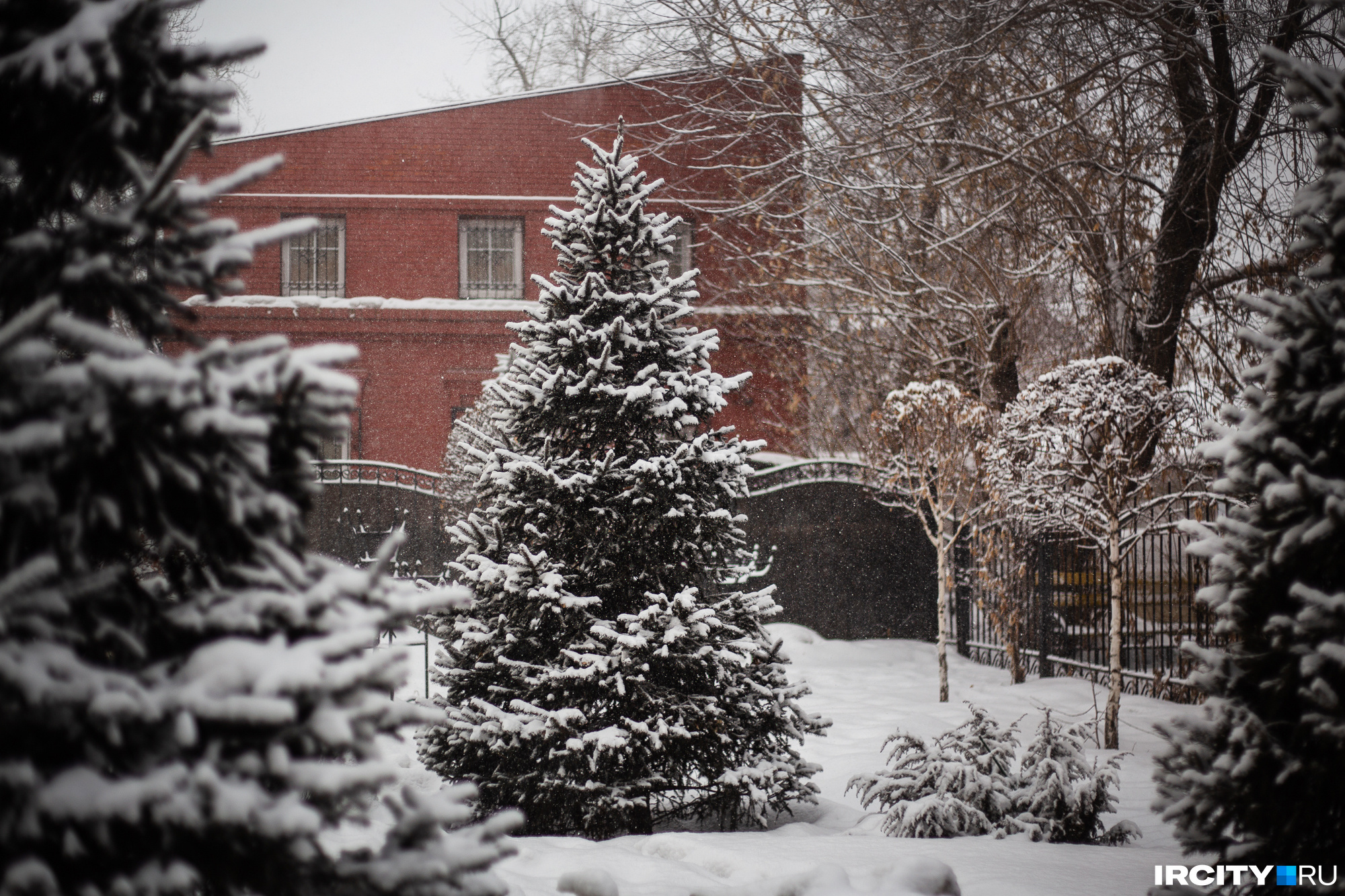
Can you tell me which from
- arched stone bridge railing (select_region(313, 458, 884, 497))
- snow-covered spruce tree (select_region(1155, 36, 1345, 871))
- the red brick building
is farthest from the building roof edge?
snow-covered spruce tree (select_region(1155, 36, 1345, 871))

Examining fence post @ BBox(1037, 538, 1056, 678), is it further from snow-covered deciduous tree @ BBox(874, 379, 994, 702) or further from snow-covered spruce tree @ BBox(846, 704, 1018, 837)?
snow-covered spruce tree @ BBox(846, 704, 1018, 837)

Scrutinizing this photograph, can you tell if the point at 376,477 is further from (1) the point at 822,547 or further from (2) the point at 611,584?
(2) the point at 611,584

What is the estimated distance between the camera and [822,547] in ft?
45.7

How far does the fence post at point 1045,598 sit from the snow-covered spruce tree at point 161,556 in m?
10.5

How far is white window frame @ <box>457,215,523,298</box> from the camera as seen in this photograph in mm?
19922

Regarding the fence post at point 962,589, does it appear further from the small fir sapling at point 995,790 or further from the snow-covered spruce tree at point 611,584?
the snow-covered spruce tree at point 611,584

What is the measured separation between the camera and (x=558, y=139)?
1981 centimetres

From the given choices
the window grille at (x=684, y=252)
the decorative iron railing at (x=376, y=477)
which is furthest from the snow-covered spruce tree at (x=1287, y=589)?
the window grille at (x=684, y=252)

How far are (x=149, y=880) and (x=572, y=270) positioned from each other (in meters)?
4.54


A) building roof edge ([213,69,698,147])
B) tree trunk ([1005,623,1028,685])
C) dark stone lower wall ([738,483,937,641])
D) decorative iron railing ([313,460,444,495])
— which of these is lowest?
tree trunk ([1005,623,1028,685])

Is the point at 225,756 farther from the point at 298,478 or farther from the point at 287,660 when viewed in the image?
the point at 298,478

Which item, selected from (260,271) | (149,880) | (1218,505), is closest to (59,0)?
(149,880)

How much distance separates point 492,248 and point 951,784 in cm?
1703

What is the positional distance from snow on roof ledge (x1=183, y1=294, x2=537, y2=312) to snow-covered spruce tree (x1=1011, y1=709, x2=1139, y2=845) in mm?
15273
